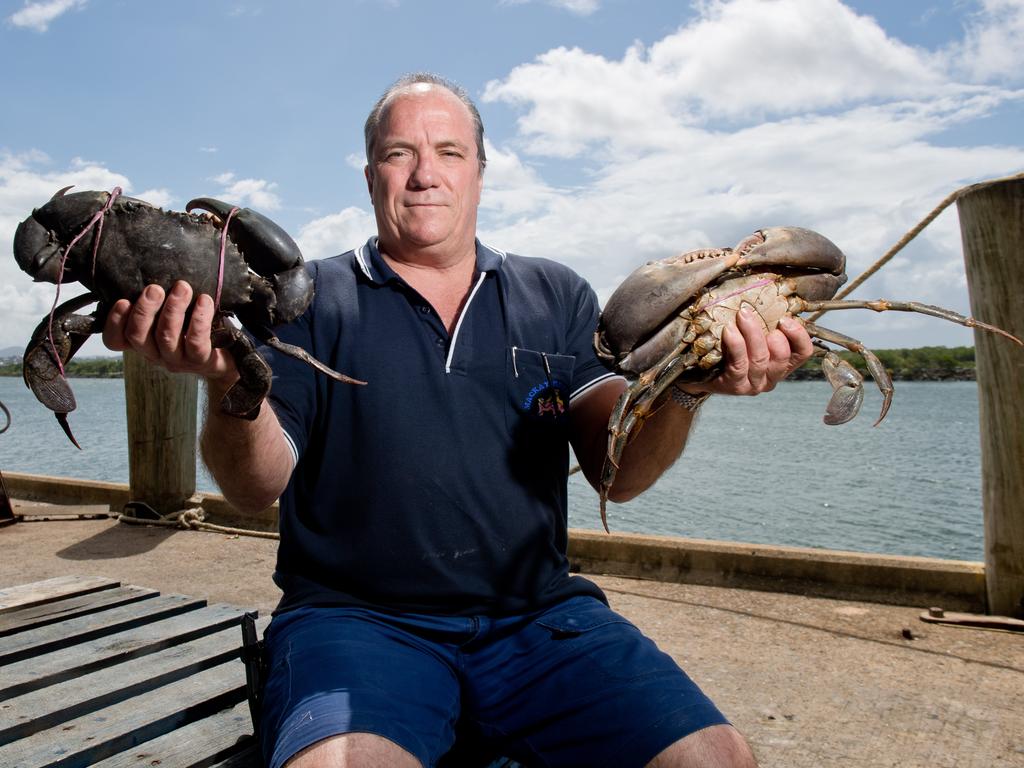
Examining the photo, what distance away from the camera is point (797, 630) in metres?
4.60

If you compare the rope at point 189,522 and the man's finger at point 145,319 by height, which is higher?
the man's finger at point 145,319

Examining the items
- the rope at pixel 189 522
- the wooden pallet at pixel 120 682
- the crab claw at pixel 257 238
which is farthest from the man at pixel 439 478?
the rope at pixel 189 522

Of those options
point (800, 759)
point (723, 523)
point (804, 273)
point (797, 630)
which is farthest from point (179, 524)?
point (723, 523)

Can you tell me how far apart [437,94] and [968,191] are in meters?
3.05

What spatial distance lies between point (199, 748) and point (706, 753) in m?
Result: 1.43

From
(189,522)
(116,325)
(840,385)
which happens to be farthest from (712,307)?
(189,522)

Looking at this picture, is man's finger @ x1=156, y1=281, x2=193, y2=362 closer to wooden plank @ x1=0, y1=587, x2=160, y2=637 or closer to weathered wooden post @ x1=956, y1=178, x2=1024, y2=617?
wooden plank @ x1=0, y1=587, x2=160, y2=637

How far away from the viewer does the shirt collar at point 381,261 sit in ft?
9.44

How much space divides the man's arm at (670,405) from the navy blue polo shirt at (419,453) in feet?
0.39

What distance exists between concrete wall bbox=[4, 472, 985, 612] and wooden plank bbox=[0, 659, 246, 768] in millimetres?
3161

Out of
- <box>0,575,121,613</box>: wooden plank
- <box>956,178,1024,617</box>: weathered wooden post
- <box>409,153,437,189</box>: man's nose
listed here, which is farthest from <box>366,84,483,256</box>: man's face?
<box>956,178,1024,617</box>: weathered wooden post

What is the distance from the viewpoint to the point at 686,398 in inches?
111

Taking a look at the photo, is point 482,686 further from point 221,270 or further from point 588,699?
point 221,270

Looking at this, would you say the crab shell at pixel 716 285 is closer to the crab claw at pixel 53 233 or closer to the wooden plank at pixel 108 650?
Answer: the crab claw at pixel 53 233
